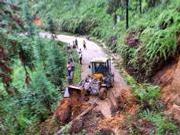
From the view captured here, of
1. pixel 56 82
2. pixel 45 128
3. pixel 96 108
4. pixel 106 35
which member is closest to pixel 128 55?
pixel 56 82

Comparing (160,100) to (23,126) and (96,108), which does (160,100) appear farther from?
(23,126)

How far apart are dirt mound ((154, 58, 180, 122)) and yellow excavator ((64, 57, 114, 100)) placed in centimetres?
319

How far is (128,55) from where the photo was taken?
26281mm

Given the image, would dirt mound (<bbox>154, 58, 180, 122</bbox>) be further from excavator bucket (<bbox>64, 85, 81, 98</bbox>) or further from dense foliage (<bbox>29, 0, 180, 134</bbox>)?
excavator bucket (<bbox>64, 85, 81, 98</bbox>)

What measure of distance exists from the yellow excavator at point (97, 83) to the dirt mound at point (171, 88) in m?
3.19

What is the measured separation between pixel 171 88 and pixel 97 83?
5.62 metres

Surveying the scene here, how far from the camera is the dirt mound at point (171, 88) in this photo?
49.6ft

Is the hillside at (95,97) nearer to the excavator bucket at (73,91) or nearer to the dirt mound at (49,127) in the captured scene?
the dirt mound at (49,127)

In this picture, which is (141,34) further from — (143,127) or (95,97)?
(143,127)

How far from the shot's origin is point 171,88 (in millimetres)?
16531

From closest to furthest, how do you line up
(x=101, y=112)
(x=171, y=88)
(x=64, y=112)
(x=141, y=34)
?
1. (x=171, y=88)
2. (x=64, y=112)
3. (x=101, y=112)
4. (x=141, y=34)

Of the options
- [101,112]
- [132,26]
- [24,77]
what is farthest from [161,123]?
[132,26]

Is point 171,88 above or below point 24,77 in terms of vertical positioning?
below

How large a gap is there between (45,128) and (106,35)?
90.7 ft
